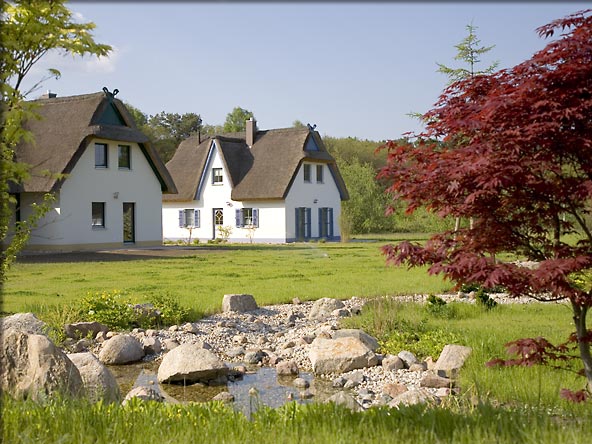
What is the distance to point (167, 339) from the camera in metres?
9.27

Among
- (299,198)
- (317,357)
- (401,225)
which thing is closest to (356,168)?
(401,225)

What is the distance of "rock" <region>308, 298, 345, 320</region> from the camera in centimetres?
1105

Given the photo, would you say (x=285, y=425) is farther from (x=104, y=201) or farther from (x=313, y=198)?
(x=313, y=198)

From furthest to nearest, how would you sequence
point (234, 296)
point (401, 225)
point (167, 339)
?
point (401, 225), point (234, 296), point (167, 339)

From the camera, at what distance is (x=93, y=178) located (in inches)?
1101

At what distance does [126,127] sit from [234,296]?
1967 centimetres

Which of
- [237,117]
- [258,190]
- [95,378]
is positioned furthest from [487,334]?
[237,117]

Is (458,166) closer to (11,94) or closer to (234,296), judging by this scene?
(11,94)

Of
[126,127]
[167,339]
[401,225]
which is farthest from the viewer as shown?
[401,225]

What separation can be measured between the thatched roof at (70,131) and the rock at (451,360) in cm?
2121

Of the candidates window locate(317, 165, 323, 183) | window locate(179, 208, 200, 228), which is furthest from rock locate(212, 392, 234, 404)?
window locate(179, 208, 200, 228)

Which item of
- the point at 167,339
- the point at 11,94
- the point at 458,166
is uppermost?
the point at 11,94

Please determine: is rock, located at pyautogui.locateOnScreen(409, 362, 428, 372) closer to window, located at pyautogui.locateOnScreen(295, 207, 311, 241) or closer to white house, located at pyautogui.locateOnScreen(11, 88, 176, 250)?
white house, located at pyautogui.locateOnScreen(11, 88, 176, 250)

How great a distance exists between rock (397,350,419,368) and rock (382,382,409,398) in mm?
874
